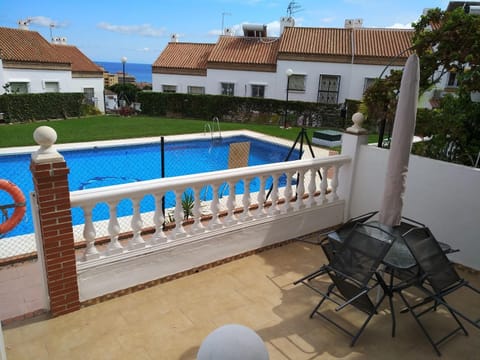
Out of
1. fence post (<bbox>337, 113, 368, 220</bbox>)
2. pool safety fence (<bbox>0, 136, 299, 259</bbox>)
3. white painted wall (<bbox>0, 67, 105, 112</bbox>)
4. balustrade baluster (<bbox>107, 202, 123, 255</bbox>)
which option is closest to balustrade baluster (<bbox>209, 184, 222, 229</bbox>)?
balustrade baluster (<bbox>107, 202, 123, 255</bbox>)

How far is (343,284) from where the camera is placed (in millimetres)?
3549

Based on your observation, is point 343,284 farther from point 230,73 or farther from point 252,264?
point 230,73

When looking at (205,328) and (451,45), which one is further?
(451,45)

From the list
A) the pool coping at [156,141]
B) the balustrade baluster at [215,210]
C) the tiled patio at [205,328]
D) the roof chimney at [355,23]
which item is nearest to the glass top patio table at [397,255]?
the tiled patio at [205,328]

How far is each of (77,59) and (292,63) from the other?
19.7 metres

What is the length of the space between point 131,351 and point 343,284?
207 cm

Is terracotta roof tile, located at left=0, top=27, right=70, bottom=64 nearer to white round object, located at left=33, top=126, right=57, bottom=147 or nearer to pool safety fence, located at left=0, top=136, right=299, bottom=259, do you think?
pool safety fence, located at left=0, top=136, right=299, bottom=259

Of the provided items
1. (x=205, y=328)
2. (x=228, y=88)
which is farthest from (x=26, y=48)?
(x=205, y=328)

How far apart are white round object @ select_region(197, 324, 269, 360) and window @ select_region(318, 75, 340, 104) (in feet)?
91.3

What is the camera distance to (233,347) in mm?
1586

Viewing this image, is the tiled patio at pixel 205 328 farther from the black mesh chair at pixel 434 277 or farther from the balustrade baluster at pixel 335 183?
the balustrade baluster at pixel 335 183

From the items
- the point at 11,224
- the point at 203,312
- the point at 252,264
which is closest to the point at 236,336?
the point at 203,312

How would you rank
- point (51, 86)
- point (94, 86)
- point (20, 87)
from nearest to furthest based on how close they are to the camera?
point (20, 87) → point (51, 86) → point (94, 86)

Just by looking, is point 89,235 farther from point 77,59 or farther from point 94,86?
point 77,59
